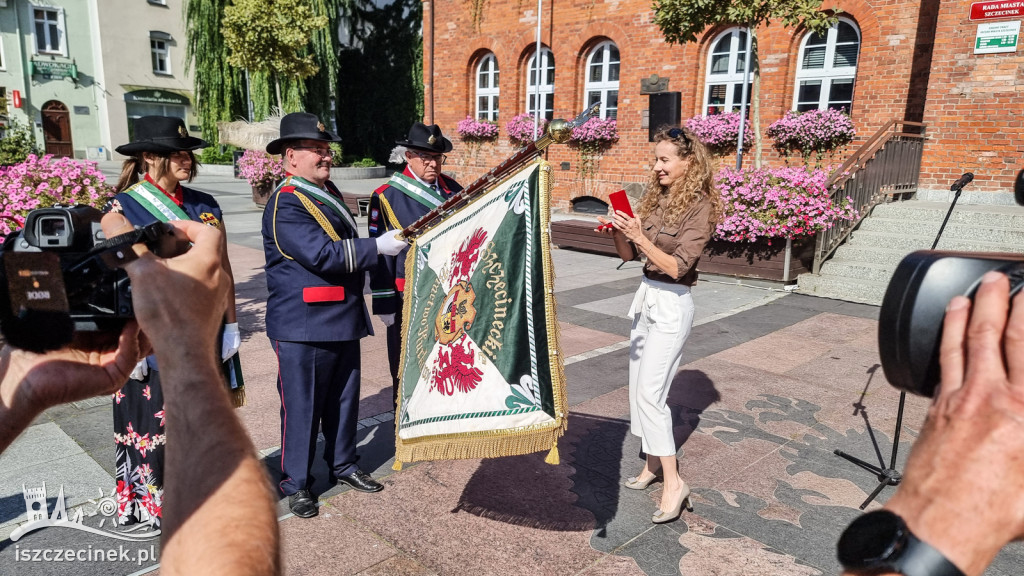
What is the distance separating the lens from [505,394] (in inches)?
115

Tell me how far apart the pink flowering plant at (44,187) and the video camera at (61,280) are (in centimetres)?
397

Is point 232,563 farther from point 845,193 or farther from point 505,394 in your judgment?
point 845,193

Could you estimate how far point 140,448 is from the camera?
133 inches

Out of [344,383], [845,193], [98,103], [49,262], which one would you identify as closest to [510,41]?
[845,193]

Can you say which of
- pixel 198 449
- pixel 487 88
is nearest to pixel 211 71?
pixel 487 88

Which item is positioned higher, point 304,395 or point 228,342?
point 228,342

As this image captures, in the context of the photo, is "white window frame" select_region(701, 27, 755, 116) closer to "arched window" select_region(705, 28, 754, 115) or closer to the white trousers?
"arched window" select_region(705, 28, 754, 115)

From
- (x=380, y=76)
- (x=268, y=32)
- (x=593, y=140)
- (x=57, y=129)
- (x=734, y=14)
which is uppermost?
(x=268, y=32)

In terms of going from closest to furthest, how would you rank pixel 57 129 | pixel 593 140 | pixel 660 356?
pixel 660 356
pixel 593 140
pixel 57 129

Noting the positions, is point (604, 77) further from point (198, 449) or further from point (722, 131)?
point (198, 449)

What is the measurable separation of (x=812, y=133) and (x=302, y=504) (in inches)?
481

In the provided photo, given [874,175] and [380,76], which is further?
[380,76]

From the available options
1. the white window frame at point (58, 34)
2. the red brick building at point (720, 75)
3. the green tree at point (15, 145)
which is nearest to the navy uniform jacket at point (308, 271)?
the green tree at point (15, 145)

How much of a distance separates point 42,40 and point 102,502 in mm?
38090
